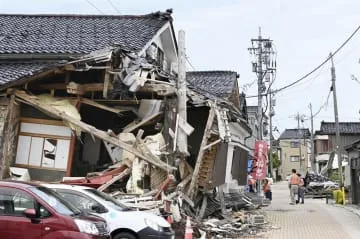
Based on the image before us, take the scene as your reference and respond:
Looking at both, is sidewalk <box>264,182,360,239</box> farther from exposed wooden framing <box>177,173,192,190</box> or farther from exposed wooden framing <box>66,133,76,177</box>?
exposed wooden framing <box>66,133,76,177</box>

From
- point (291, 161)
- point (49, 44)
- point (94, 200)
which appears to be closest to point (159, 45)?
point (49, 44)

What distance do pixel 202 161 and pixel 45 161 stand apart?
4.99 m

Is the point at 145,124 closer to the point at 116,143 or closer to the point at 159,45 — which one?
the point at 116,143

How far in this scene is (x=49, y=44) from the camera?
2027 cm

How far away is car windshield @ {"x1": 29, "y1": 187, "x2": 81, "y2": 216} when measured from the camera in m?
8.75

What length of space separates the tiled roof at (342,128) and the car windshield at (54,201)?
52889 mm

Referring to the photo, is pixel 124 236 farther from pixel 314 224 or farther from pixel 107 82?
pixel 314 224

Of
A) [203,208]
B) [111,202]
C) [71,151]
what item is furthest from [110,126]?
[111,202]

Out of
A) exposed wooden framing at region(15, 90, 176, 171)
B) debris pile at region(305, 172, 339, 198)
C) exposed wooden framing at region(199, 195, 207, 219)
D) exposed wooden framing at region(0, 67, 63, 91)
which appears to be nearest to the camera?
exposed wooden framing at region(15, 90, 176, 171)

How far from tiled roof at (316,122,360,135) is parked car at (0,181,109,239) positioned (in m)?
53.1

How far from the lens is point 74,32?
22266 mm

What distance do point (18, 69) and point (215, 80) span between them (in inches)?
607

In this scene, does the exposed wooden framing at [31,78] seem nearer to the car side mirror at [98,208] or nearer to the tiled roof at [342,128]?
the car side mirror at [98,208]

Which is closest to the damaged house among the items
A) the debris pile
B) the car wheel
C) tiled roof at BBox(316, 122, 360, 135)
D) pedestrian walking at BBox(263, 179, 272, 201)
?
the car wheel
